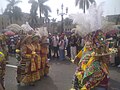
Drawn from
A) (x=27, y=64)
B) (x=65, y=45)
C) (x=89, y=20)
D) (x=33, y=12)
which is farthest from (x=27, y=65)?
(x=33, y=12)

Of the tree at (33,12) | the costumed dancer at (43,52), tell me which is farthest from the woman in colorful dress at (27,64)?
the tree at (33,12)

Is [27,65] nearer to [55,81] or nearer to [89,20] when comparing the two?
[55,81]

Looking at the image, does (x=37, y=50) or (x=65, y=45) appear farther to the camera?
(x=65, y=45)

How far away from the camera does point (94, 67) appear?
3678mm

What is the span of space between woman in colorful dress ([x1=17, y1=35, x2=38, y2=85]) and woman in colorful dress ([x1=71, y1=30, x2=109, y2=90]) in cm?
312

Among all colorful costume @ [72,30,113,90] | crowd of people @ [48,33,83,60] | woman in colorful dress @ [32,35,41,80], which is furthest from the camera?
A: crowd of people @ [48,33,83,60]

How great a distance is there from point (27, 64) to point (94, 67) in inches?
150

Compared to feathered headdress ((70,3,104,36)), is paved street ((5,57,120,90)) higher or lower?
lower

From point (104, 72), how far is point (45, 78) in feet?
15.8

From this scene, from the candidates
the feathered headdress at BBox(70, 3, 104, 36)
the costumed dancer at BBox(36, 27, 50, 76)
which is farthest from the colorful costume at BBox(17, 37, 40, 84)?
the feathered headdress at BBox(70, 3, 104, 36)

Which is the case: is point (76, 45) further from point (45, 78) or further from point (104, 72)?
point (104, 72)

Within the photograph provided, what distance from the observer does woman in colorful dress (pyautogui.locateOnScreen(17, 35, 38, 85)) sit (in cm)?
692

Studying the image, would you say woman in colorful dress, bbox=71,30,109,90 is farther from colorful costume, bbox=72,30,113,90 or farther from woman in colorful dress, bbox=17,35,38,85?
woman in colorful dress, bbox=17,35,38,85

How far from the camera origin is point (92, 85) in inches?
142
